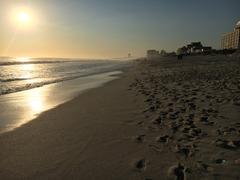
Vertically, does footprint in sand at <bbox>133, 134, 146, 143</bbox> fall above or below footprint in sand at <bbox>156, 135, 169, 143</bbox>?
below

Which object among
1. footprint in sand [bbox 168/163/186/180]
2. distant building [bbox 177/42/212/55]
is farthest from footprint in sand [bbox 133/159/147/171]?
distant building [bbox 177/42/212/55]

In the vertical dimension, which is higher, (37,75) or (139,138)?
(139,138)

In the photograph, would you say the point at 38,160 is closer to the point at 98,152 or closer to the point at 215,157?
the point at 98,152

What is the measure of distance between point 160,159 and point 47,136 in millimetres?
2791

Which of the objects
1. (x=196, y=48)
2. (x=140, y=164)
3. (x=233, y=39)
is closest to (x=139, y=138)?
(x=140, y=164)

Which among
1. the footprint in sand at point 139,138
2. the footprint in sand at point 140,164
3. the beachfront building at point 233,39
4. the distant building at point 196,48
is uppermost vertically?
the beachfront building at point 233,39

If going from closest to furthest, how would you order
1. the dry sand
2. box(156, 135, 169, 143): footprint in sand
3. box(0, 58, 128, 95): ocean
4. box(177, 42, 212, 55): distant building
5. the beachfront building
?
the dry sand < box(156, 135, 169, 143): footprint in sand < box(0, 58, 128, 95): ocean < box(177, 42, 212, 55): distant building < the beachfront building

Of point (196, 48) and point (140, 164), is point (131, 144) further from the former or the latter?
point (196, 48)

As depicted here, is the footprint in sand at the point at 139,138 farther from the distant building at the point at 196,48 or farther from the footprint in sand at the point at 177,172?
the distant building at the point at 196,48

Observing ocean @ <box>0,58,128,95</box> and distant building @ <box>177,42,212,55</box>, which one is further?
distant building @ <box>177,42,212,55</box>

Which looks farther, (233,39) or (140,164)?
(233,39)

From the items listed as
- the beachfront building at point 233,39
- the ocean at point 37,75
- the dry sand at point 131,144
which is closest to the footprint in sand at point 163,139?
the dry sand at point 131,144

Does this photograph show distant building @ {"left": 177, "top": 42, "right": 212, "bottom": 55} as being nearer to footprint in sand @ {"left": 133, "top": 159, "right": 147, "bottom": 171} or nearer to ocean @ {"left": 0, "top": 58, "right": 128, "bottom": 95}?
ocean @ {"left": 0, "top": 58, "right": 128, "bottom": 95}

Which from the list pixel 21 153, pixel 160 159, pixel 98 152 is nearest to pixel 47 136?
pixel 21 153
